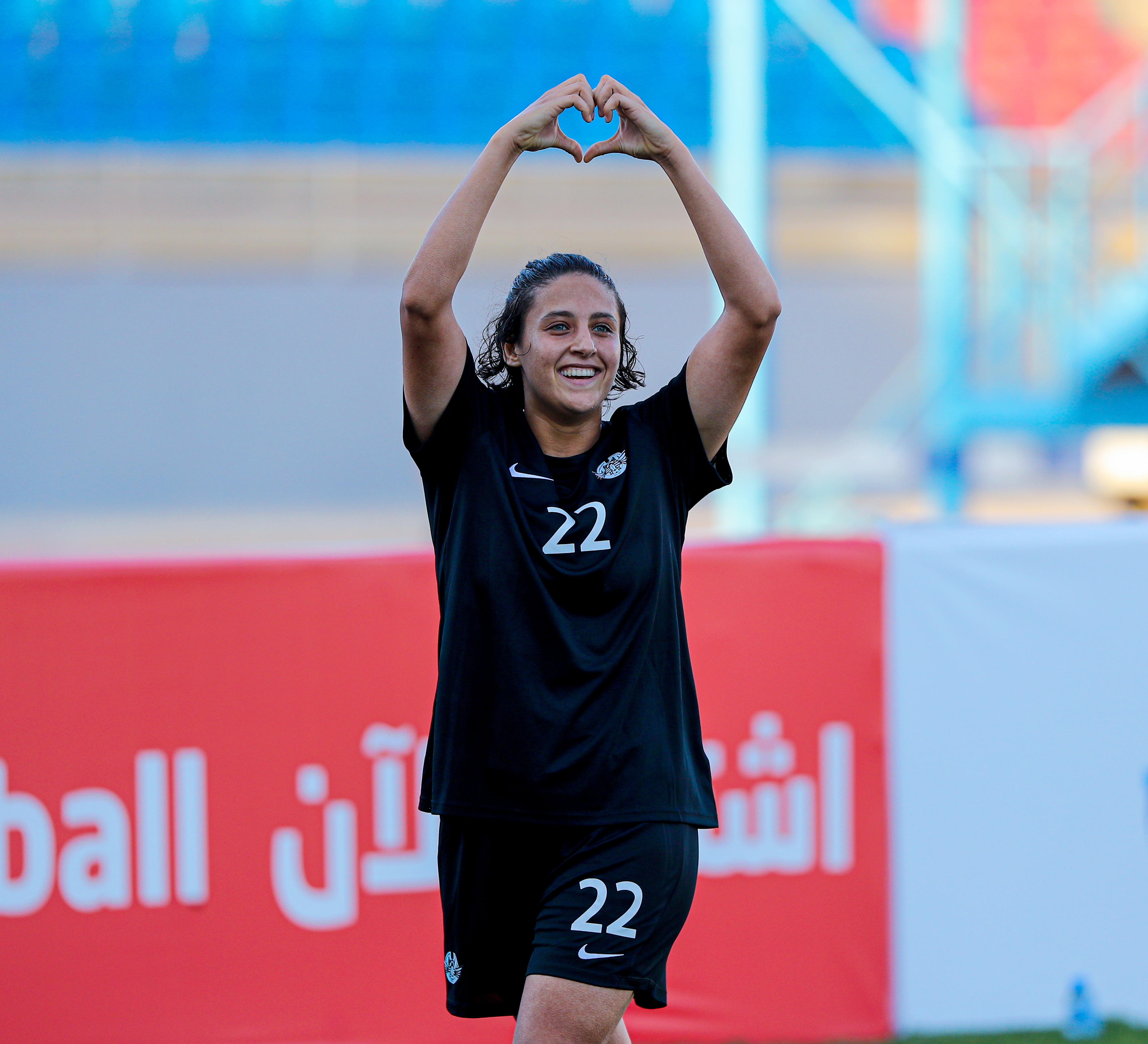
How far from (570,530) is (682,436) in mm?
267

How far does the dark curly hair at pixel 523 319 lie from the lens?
2008 mm

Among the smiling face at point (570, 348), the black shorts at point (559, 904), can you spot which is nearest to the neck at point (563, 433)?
the smiling face at point (570, 348)

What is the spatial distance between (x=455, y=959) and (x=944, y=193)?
767 centimetres

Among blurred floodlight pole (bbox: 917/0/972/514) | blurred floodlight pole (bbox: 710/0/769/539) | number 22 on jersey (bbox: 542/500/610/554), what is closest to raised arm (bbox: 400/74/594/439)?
number 22 on jersey (bbox: 542/500/610/554)

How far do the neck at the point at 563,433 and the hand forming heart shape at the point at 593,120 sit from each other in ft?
1.28

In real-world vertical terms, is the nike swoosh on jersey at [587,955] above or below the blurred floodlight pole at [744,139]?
below

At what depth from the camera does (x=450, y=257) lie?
185 centimetres

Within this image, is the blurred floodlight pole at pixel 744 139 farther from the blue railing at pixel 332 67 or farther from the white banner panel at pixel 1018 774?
the blue railing at pixel 332 67

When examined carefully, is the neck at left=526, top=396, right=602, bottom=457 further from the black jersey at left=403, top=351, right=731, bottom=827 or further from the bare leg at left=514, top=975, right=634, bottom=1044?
the bare leg at left=514, top=975, right=634, bottom=1044

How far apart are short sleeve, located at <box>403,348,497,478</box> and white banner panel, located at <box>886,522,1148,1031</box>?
1743 mm

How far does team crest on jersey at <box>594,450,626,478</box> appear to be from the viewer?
6.30 feet

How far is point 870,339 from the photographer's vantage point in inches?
531

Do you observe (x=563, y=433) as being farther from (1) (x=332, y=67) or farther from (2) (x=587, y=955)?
(1) (x=332, y=67)

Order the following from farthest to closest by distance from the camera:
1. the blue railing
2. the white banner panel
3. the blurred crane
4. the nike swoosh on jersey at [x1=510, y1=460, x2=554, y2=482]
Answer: the blue railing
the blurred crane
the white banner panel
the nike swoosh on jersey at [x1=510, y1=460, x2=554, y2=482]
